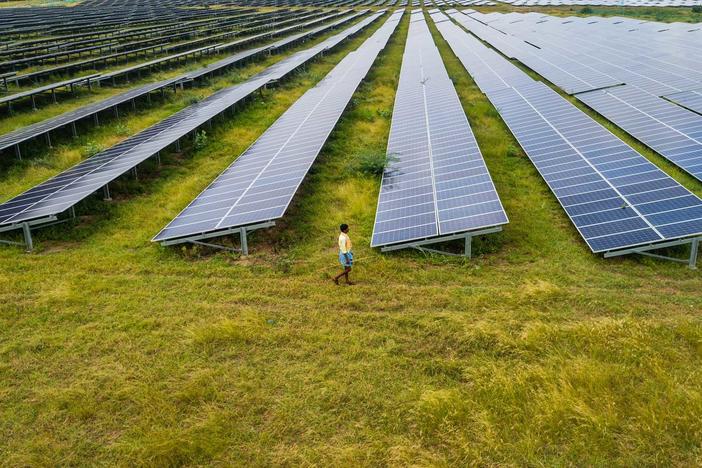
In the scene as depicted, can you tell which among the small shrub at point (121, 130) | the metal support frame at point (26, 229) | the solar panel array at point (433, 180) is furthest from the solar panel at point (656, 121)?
the small shrub at point (121, 130)

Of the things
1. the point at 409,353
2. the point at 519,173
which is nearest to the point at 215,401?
the point at 409,353

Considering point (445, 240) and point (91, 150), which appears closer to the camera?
point (445, 240)

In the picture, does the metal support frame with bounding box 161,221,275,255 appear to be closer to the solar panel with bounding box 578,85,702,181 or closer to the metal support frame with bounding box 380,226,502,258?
the metal support frame with bounding box 380,226,502,258

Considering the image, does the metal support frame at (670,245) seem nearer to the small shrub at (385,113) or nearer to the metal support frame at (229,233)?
the metal support frame at (229,233)

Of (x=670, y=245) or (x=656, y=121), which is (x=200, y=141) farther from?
(x=656, y=121)

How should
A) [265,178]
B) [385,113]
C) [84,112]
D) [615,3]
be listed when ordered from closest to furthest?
1. [265,178]
2. [84,112]
3. [385,113]
4. [615,3]

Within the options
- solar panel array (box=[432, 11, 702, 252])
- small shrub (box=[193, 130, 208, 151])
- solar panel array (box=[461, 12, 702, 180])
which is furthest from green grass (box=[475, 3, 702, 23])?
small shrub (box=[193, 130, 208, 151])

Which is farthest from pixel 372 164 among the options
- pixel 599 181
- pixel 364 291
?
pixel 364 291
